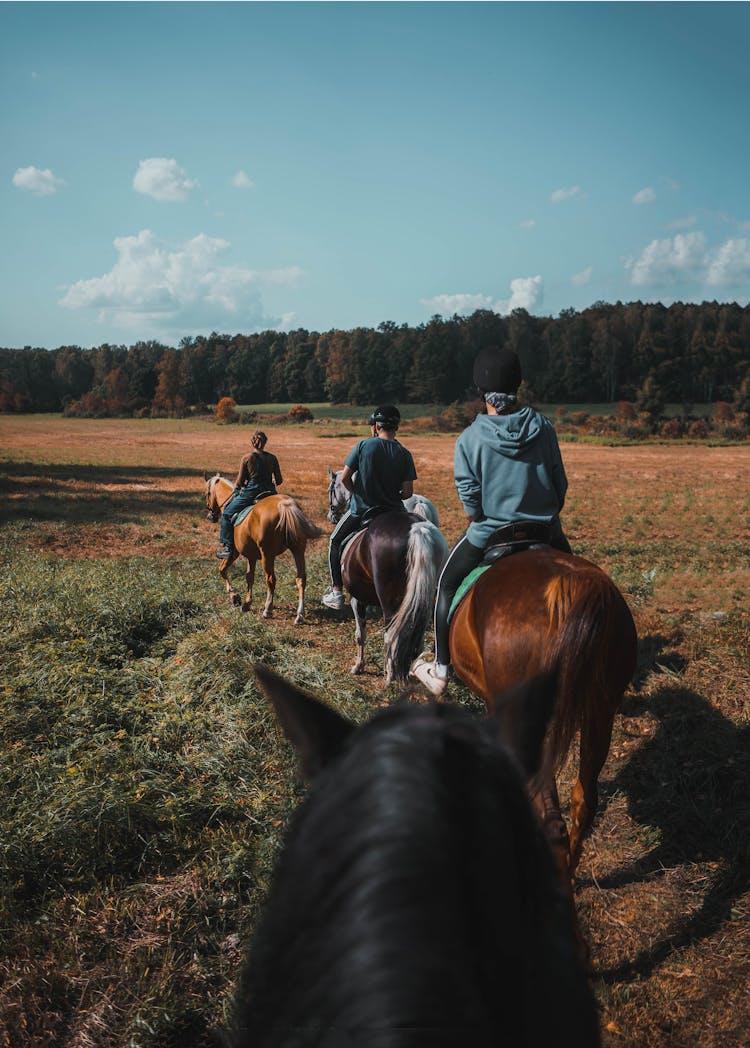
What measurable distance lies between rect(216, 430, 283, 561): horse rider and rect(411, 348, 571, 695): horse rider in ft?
18.6

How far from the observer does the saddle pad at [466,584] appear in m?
4.83

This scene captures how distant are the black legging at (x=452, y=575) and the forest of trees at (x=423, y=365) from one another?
71.4m

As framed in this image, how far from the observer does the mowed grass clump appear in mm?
3213

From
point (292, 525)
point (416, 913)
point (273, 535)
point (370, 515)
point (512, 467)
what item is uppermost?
point (512, 467)

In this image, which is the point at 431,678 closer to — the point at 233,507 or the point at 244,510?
the point at 244,510

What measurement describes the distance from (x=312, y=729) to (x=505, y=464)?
3726 millimetres

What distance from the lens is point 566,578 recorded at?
380 centimetres

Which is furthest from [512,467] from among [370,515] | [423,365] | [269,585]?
[423,365]

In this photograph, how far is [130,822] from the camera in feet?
13.7

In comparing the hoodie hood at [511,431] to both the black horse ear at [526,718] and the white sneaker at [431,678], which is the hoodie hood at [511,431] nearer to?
the white sneaker at [431,678]

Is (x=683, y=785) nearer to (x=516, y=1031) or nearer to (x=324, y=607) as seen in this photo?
(x=516, y=1031)

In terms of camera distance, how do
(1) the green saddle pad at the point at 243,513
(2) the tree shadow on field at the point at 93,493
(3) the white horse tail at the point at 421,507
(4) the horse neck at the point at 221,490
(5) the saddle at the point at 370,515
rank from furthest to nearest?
(2) the tree shadow on field at the point at 93,493
(4) the horse neck at the point at 221,490
(1) the green saddle pad at the point at 243,513
(3) the white horse tail at the point at 421,507
(5) the saddle at the point at 370,515

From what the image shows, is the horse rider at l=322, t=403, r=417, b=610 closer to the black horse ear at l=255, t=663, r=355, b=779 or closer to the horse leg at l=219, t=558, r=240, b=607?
the horse leg at l=219, t=558, r=240, b=607

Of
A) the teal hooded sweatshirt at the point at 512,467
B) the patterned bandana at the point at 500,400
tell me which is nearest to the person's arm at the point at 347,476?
the teal hooded sweatshirt at the point at 512,467
